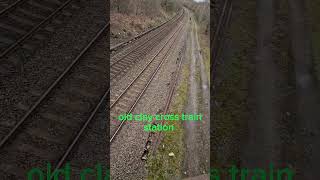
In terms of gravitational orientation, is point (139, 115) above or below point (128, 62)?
below

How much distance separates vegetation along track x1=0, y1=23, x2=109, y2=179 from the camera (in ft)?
26.9

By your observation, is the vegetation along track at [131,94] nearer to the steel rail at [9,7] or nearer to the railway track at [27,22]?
the railway track at [27,22]

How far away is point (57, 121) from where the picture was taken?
9742 mm

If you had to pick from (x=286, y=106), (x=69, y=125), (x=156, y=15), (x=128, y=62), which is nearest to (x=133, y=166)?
(x=69, y=125)

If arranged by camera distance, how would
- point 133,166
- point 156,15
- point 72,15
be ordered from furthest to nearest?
point 156,15 → point 72,15 → point 133,166

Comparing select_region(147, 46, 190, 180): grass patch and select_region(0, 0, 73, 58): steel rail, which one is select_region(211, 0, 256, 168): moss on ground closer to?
select_region(147, 46, 190, 180): grass patch

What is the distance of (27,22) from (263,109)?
1075cm

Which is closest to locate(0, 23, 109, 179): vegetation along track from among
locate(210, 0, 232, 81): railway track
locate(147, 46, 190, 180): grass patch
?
locate(147, 46, 190, 180): grass patch

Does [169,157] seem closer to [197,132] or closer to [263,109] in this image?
[197,132]

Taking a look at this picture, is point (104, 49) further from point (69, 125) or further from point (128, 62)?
point (69, 125)

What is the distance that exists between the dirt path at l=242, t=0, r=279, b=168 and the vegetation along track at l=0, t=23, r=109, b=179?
18.7ft

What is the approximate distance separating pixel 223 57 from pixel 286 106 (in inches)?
192

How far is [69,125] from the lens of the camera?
9758mm

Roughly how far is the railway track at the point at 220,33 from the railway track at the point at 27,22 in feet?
26.4
